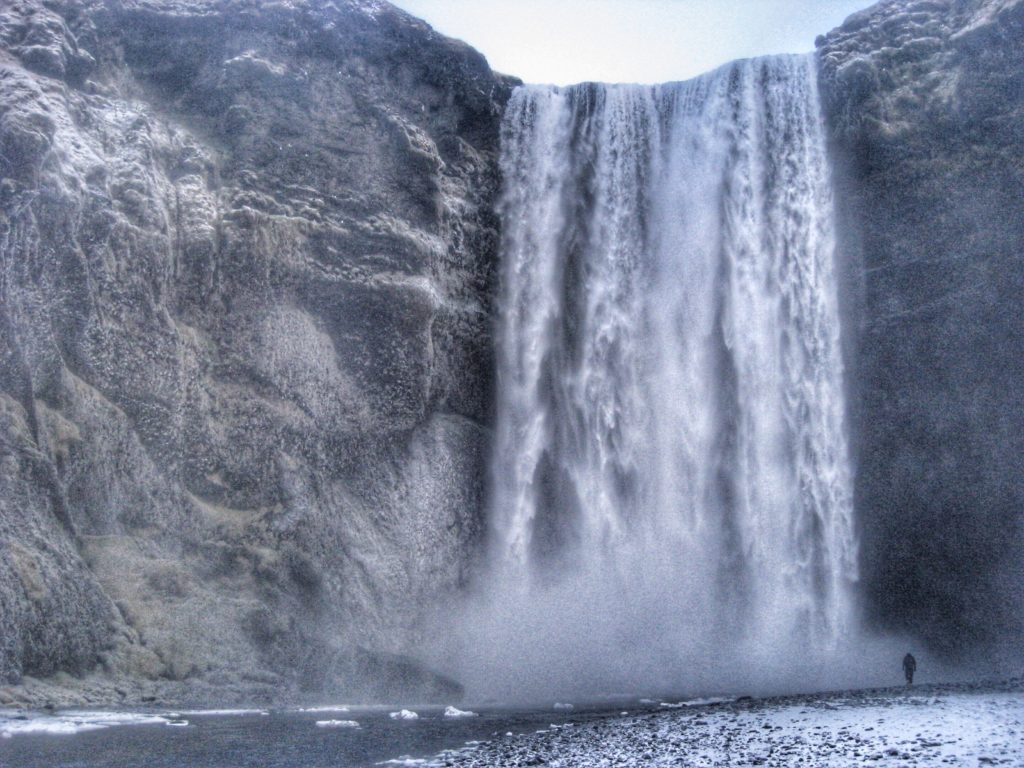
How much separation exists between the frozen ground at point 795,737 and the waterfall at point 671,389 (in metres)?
7.95

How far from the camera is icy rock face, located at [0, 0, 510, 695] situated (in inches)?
793

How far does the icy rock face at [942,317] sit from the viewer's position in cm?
2583

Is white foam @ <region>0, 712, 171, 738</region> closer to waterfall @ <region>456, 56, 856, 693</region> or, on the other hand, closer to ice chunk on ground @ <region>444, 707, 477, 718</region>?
ice chunk on ground @ <region>444, 707, 477, 718</region>

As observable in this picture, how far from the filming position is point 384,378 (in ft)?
84.2

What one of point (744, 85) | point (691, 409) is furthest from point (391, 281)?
point (744, 85)

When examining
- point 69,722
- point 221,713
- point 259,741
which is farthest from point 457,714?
point 69,722

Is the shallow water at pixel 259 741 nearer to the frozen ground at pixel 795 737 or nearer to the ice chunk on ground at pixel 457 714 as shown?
the ice chunk on ground at pixel 457 714

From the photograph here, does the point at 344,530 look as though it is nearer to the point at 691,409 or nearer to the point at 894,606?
the point at 691,409

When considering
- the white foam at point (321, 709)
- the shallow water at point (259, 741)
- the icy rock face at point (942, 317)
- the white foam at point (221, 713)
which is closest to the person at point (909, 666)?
the icy rock face at point (942, 317)

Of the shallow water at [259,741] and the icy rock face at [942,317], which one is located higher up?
the icy rock face at [942,317]

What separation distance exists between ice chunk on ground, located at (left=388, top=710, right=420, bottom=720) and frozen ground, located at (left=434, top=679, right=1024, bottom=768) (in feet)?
11.6

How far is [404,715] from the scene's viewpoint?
1841 cm

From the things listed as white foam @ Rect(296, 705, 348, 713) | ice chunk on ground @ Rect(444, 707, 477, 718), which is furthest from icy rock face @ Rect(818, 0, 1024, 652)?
white foam @ Rect(296, 705, 348, 713)

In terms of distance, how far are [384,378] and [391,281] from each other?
245 cm
